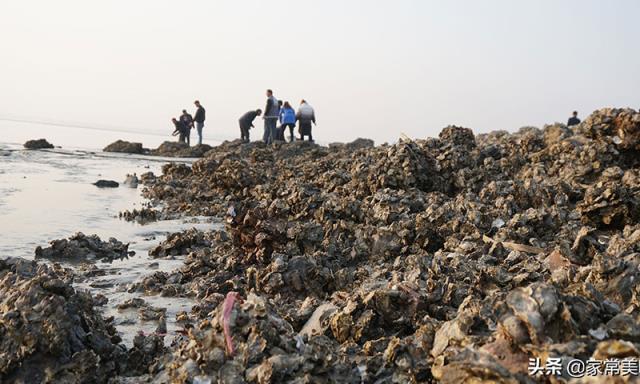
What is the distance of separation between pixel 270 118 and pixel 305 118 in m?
1.46

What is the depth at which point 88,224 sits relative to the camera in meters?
7.98

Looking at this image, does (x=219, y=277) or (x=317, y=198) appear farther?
(x=317, y=198)

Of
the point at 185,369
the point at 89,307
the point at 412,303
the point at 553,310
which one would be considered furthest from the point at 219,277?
the point at 553,310

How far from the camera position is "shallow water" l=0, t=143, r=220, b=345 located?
4562mm

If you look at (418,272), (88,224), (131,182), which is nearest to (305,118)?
(131,182)

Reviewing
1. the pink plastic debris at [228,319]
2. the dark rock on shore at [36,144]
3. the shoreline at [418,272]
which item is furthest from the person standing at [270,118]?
the pink plastic debris at [228,319]

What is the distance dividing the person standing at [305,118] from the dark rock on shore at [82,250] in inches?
658

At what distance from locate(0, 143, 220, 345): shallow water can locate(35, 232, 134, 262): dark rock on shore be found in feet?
0.56

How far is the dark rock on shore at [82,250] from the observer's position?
19.4ft

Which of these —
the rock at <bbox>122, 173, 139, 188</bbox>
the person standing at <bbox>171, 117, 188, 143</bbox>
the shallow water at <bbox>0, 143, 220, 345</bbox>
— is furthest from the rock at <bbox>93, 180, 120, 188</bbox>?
the person standing at <bbox>171, 117, 188, 143</bbox>

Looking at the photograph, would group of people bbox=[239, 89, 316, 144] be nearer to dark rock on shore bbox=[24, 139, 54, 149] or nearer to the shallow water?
the shallow water

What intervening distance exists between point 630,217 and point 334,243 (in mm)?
2888

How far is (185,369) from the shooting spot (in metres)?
2.45

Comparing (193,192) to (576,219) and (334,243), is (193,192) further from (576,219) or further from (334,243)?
(576,219)
